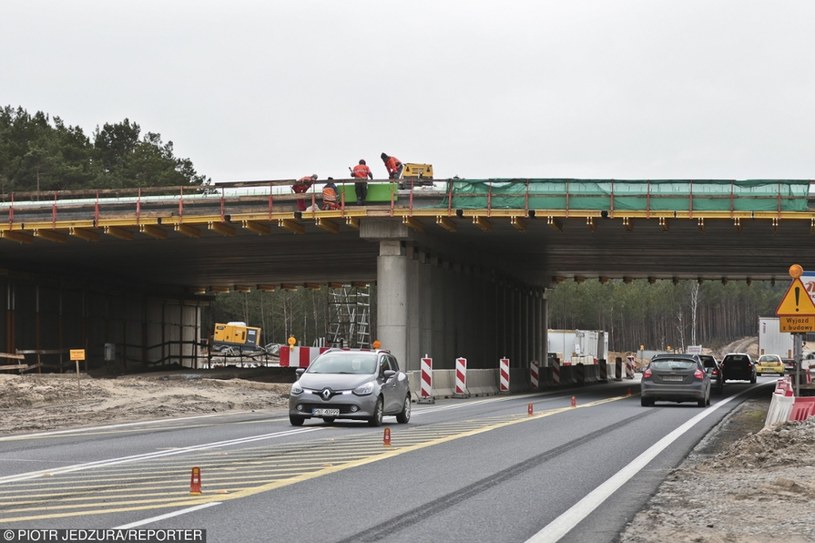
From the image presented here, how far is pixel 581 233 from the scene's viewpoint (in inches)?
1854

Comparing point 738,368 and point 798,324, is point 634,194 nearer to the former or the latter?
point 798,324

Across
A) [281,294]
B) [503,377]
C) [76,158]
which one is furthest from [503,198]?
[281,294]

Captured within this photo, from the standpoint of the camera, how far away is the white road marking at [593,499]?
32.4 feet

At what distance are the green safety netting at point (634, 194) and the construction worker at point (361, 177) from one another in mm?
3077

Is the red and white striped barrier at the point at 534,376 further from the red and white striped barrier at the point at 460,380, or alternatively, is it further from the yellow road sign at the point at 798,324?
the yellow road sign at the point at 798,324

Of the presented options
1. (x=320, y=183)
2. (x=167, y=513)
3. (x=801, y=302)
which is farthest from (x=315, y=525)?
(x=320, y=183)

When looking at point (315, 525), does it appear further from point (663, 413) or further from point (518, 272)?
point (518, 272)

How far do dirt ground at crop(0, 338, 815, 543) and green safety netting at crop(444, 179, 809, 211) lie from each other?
786cm

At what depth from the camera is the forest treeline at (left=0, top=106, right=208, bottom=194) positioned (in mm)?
99375

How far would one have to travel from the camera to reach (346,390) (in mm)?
23328

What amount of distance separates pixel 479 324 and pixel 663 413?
27.6 m

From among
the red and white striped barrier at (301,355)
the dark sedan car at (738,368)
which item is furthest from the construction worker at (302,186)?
the dark sedan car at (738,368)

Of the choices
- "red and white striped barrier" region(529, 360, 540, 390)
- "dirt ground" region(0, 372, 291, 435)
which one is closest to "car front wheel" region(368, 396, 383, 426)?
"dirt ground" region(0, 372, 291, 435)

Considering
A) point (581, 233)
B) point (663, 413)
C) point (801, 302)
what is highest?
point (581, 233)
